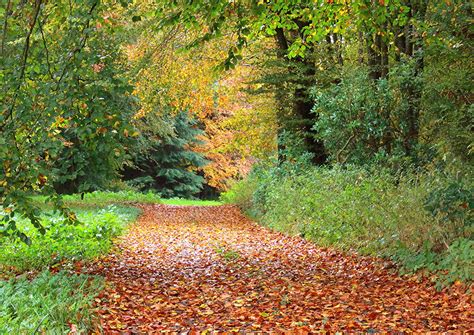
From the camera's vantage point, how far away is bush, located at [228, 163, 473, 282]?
741cm

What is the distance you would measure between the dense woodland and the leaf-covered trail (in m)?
0.58

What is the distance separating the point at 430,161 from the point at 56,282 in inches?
314

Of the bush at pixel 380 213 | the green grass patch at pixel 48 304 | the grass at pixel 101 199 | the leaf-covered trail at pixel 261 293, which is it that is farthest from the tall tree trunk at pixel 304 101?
the green grass patch at pixel 48 304

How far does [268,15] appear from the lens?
9.81 metres

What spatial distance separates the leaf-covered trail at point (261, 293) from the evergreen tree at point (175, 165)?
20969 mm

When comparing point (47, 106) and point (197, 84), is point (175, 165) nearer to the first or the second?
point (197, 84)

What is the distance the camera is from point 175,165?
3353 centimetres

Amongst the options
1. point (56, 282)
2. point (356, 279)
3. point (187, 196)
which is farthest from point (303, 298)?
point (187, 196)

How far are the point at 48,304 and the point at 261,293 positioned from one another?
2.74m

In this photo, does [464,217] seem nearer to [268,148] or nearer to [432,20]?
[432,20]

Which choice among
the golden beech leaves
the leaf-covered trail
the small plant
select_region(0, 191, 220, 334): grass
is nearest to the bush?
the leaf-covered trail

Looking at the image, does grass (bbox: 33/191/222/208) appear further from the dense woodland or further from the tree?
the tree

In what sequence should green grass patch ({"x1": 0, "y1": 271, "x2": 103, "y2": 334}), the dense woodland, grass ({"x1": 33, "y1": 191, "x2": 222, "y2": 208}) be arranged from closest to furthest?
green grass patch ({"x1": 0, "y1": 271, "x2": 103, "y2": 334}), the dense woodland, grass ({"x1": 33, "y1": 191, "x2": 222, "y2": 208})

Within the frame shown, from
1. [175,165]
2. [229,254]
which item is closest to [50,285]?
[229,254]
